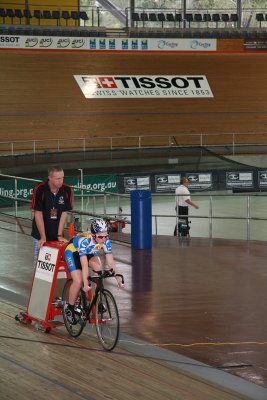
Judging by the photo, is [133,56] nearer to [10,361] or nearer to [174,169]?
[174,169]

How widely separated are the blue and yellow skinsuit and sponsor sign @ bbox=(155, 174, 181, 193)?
51.7 ft

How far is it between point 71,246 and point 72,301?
49 cm

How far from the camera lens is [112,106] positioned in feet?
98.1

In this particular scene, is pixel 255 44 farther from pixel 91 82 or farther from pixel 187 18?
pixel 91 82

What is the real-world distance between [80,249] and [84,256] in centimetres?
7

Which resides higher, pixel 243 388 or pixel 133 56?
pixel 133 56

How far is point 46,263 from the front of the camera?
7.77 metres

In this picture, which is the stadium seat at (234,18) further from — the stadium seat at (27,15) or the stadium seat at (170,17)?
Result: the stadium seat at (27,15)

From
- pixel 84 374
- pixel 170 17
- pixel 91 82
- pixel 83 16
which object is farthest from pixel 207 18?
pixel 84 374

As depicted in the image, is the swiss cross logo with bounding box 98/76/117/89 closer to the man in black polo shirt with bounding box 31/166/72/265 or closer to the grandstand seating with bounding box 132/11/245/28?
the grandstand seating with bounding box 132/11/245/28

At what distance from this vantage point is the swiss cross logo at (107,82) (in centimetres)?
3000

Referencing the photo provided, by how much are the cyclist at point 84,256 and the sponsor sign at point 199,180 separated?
16445 millimetres

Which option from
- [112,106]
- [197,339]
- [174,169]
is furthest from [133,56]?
[197,339]

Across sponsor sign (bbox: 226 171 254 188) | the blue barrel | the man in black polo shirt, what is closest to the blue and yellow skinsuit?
the man in black polo shirt
